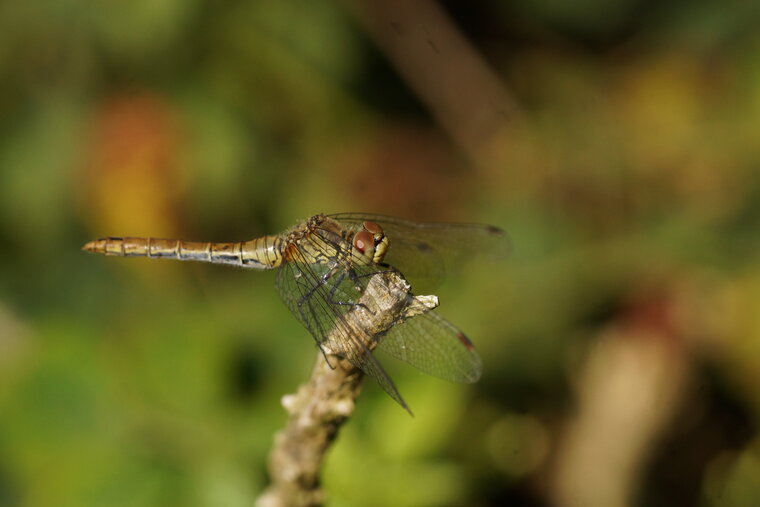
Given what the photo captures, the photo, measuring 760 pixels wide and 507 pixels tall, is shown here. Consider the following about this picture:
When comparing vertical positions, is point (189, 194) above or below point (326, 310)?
above

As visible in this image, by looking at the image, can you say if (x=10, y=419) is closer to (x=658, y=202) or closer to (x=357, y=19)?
(x=357, y=19)

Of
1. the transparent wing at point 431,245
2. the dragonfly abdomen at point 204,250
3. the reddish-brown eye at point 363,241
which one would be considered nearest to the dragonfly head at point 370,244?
the reddish-brown eye at point 363,241

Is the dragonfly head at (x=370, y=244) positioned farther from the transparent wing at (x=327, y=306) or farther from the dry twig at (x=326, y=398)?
the dry twig at (x=326, y=398)

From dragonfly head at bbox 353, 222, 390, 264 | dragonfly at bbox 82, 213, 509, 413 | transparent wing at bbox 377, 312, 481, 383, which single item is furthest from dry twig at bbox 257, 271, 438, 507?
dragonfly head at bbox 353, 222, 390, 264

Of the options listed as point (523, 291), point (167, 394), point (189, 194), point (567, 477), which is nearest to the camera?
point (167, 394)

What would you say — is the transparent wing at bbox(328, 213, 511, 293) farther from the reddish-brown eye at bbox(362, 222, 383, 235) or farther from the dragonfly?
the reddish-brown eye at bbox(362, 222, 383, 235)

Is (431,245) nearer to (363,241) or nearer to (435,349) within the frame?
(363,241)

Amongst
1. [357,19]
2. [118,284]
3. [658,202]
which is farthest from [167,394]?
[658,202]

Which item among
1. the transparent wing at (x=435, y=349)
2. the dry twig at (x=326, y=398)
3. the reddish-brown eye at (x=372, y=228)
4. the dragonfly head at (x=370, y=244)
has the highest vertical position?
the reddish-brown eye at (x=372, y=228)
